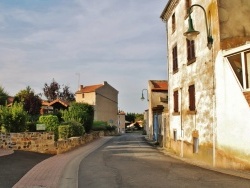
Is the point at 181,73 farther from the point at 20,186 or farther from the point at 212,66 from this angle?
the point at 20,186

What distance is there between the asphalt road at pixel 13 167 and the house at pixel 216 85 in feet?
25.4

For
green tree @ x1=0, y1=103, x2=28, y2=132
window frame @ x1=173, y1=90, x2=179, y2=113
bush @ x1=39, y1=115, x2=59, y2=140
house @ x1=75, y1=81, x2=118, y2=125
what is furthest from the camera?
house @ x1=75, y1=81, x2=118, y2=125

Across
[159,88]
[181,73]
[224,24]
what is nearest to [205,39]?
[224,24]

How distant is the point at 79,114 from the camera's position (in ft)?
110

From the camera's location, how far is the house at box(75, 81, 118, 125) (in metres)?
67.9

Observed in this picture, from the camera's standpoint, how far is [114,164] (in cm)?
1453

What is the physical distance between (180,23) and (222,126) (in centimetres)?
920

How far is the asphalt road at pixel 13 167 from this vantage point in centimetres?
1044

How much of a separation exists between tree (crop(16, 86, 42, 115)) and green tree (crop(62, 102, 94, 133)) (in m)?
11.1

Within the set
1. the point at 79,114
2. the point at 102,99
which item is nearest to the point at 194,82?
the point at 79,114

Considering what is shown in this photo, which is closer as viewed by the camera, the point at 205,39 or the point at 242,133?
the point at 242,133

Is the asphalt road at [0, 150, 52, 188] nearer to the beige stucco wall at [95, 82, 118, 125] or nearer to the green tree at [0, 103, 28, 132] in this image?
the green tree at [0, 103, 28, 132]

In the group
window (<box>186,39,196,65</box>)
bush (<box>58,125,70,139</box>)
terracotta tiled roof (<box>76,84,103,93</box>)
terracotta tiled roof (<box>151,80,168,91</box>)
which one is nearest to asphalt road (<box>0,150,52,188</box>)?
bush (<box>58,125,70,139</box>)

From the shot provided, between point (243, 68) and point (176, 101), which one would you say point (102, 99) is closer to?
point (176, 101)
